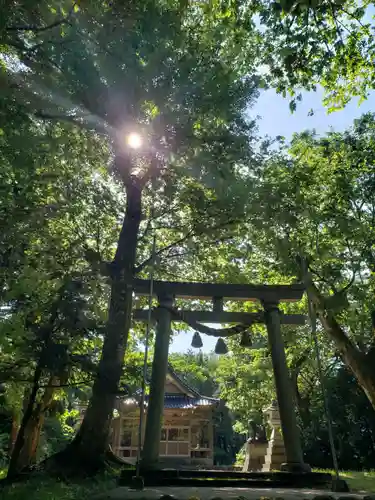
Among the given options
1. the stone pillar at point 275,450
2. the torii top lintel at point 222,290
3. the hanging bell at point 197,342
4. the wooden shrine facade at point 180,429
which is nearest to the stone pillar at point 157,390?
the torii top lintel at point 222,290

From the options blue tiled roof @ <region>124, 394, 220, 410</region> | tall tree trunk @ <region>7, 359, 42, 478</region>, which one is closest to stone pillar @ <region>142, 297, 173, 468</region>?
tall tree trunk @ <region>7, 359, 42, 478</region>

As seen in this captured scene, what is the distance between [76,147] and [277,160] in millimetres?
6444

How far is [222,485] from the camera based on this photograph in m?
6.22

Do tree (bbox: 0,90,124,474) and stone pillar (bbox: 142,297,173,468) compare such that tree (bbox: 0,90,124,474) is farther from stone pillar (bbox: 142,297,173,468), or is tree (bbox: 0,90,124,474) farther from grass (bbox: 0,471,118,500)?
stone pillar (bbox: 142,297,173,468)

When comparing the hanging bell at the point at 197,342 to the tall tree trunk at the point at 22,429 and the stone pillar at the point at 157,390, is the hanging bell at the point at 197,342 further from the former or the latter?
the tall tree trunk at the point at 22,429

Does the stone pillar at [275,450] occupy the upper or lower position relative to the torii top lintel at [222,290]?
lower

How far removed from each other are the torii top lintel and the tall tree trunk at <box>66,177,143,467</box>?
0.73m

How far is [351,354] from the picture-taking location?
11.2 meters

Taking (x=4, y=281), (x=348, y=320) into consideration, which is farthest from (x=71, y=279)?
(x=348, y=320)

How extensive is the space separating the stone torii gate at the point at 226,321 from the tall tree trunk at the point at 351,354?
276 cm

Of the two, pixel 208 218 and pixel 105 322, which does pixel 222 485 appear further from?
pixel 208 218

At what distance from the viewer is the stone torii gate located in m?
6.96

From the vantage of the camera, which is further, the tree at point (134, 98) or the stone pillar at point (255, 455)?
the stone pillar at point (255, 455)

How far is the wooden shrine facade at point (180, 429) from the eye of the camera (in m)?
21.5
